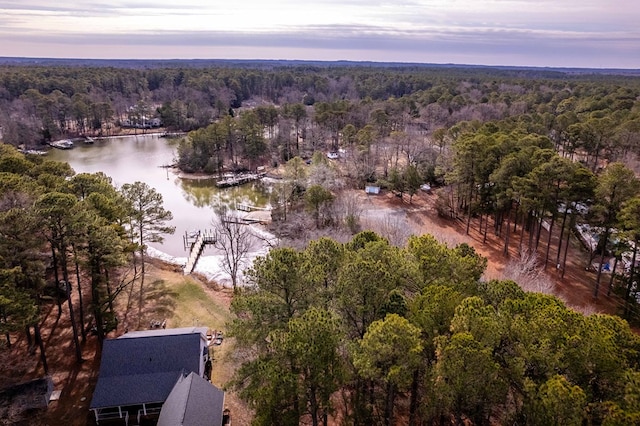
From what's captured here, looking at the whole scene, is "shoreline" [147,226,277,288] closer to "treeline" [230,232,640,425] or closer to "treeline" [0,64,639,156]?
"treeline" [230,232,640,425]

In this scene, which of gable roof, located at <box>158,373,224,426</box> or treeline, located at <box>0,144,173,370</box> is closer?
gable roof, located at <box>158,373,224,426</box>

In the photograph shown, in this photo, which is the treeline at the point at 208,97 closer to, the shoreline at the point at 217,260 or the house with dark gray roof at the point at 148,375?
the shoreline at the point at 217,260

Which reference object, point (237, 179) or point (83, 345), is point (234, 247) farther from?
point (237, 179)

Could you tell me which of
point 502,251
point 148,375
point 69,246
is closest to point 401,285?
point 148,375

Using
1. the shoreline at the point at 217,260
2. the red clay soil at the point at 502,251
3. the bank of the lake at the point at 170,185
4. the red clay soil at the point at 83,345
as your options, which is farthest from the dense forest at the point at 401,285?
the bank of the lake at the point at 170,185

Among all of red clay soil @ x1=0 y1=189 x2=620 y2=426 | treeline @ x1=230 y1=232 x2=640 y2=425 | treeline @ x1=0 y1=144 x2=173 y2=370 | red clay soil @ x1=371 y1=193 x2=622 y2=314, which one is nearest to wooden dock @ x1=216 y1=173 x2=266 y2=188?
red clay soil @ x1=371 y1=193 x2=622 y2=314

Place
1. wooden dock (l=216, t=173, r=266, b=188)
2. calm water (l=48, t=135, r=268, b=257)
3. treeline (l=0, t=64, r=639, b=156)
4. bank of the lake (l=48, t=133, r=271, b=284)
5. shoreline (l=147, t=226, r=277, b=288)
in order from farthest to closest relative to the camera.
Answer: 1. treeline (l=0, t=64, r=639, b=156)
2. wooden dock (l=216, t=173, r=266, b=188)
3. calm water (l=48, t=135, r=268, b=257)
4. bank of the lake (l=48, t=133, r=271, b=284)
5. shoreline (l=147, t=226, r=277, b=288)
